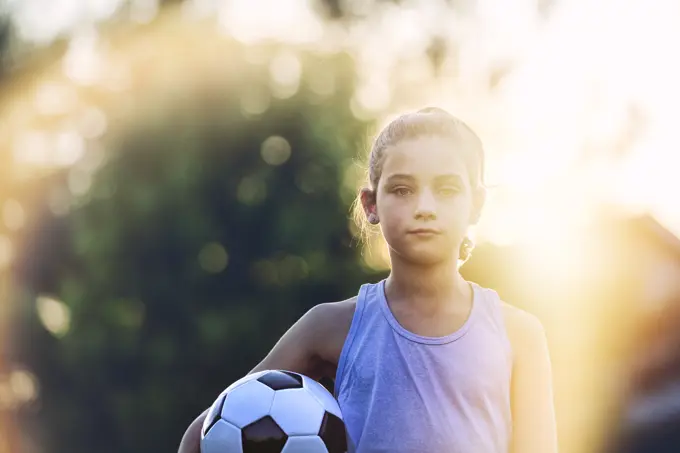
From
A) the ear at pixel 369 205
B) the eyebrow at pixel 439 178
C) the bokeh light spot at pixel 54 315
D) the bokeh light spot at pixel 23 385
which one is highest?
the eyebrow at pixel 439 178

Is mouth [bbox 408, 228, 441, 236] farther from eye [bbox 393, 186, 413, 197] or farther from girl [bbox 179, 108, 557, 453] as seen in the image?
eye [bbox 393, 186, 413, 197]

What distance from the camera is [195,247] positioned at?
2067 cm

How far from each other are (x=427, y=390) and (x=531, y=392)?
43 cm

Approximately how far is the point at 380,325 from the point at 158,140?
18.4m

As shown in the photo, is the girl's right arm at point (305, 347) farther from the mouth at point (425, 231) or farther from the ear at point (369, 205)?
the mouth at point (425, 231)

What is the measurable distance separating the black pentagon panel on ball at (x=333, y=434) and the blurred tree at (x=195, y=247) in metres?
16.5

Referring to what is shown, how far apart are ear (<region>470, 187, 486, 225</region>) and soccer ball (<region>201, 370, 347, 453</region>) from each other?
0.91 m

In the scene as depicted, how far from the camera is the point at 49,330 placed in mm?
22312

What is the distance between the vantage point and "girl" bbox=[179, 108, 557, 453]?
11.1 ft

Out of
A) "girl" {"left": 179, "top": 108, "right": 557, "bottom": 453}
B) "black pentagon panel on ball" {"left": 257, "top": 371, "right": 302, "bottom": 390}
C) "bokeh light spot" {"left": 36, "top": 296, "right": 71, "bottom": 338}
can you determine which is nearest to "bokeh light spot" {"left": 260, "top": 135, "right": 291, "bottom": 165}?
"bokeh light spot" {"left": 36, "top": 296, "right": 71, "bottom": 338}

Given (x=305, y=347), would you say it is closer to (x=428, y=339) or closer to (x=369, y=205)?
(x=428, y=339)

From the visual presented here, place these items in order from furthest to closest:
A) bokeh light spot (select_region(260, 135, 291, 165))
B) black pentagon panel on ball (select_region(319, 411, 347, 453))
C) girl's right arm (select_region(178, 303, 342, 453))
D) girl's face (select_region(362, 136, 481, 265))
Answer: bokeh light spot (select_region(260, 135, 291, 165)), girl's right arm (select_region(178, 303, 342, 453)), girl's face (select_region(362, 136, 481, 265)), black pentagon panel on ball (select_region(319, 411, 347, 453))

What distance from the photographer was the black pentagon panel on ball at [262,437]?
338 centimetres

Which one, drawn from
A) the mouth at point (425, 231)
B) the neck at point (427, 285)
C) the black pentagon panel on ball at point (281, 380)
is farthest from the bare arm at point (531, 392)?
the black pentagon panel on ball at point (281, 380)
